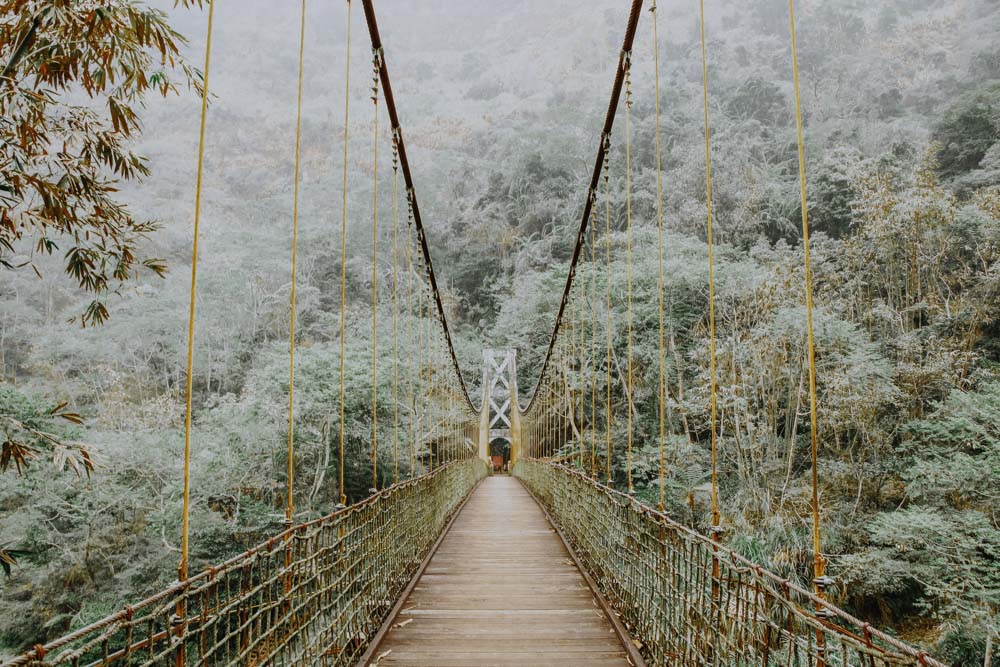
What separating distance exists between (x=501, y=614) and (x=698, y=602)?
110 cm

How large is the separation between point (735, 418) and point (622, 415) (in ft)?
11.4

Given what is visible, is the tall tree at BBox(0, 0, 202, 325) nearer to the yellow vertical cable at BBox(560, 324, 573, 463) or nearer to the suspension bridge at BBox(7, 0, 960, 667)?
the suspension bridge at BBox(7, 0, 960, 667)

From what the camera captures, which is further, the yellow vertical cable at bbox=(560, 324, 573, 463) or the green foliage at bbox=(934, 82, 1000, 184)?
the green foliage at bbox=(934, 82, 1000, 184)

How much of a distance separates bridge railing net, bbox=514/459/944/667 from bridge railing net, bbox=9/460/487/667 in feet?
3.37

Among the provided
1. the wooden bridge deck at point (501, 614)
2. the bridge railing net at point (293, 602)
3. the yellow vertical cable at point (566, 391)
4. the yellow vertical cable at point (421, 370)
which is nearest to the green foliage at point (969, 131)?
the yellow vertical cable at point (566, 391)

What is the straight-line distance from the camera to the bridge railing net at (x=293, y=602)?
1.08m

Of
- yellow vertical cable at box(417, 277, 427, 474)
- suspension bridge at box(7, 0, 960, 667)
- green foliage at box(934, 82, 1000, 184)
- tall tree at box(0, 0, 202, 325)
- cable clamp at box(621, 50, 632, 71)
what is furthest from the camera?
green foliage at box(934, 82, 1000, 184)

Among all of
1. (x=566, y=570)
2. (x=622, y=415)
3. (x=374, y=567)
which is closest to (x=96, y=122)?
(x=374, y=567)

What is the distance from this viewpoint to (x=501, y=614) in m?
2.57

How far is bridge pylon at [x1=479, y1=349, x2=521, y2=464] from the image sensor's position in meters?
15.7

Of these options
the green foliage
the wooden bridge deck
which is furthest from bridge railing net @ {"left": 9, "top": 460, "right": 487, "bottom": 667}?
the green foliage

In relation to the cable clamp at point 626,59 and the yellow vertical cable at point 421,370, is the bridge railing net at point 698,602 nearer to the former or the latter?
the cable clamp at point 626,59

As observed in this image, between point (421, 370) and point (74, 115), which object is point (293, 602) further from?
point (421, 370)

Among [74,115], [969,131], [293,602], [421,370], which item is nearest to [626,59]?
[74,115]
